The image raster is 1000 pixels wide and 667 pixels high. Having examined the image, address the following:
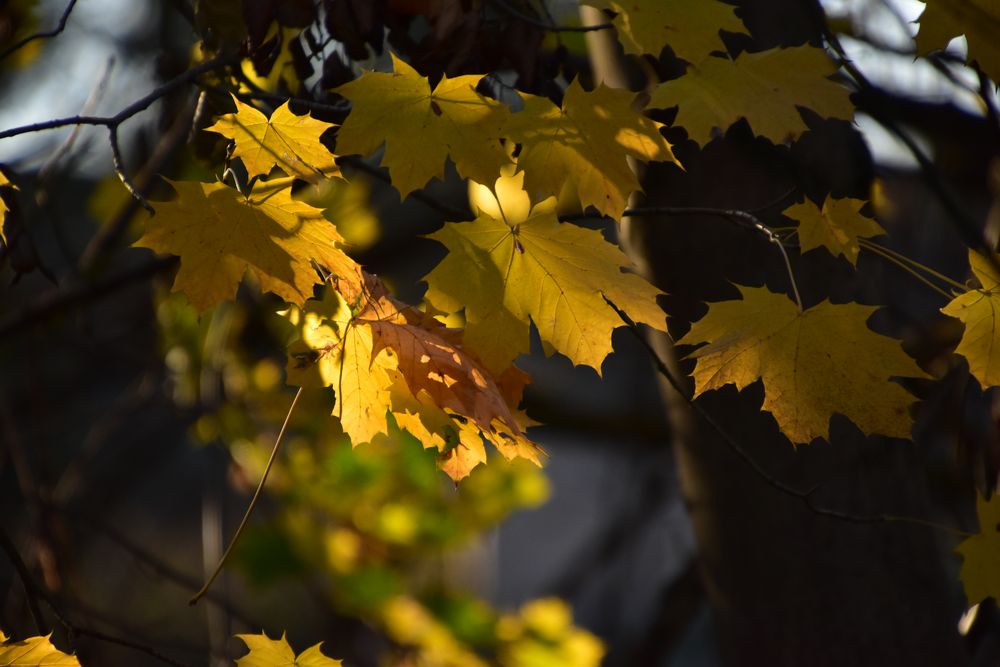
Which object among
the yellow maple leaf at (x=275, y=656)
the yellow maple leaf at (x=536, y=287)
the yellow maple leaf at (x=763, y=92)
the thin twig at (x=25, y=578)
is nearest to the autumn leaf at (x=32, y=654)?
the thin twig at (x=25, y=578)

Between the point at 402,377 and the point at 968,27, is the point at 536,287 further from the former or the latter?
the point at 968,27

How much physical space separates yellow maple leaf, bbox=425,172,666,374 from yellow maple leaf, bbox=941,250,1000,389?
342mm

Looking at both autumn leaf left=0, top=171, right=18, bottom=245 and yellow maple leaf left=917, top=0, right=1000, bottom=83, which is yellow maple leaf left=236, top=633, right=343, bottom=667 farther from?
yellow maple leaf left=917, top=0, right=1000, bottom=83

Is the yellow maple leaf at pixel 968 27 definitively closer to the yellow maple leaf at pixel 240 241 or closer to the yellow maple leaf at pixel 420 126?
the yellow maple leaf at pixel 420 126

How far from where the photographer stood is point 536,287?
3.08 ft

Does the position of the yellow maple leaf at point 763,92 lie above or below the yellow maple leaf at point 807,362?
above

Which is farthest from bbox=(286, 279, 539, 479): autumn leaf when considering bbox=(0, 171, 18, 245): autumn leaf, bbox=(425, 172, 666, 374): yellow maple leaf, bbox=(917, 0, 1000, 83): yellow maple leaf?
bbox=(917, 0, 1000, 83): yellow maple leaf

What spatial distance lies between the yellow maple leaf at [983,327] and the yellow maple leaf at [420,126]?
1.69ft

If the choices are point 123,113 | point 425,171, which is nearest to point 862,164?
point 425,171

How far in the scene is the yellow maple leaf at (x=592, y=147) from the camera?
95cm

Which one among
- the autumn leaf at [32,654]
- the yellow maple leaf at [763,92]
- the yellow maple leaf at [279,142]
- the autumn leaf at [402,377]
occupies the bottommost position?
the autumn leaf at [32,654]

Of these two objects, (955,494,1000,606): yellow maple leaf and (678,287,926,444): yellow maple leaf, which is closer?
(678,287,926,444): yellow maple leaf

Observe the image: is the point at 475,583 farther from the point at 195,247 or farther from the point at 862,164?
the point at 195,247

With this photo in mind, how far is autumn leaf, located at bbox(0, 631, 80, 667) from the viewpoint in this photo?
89 centimetres
